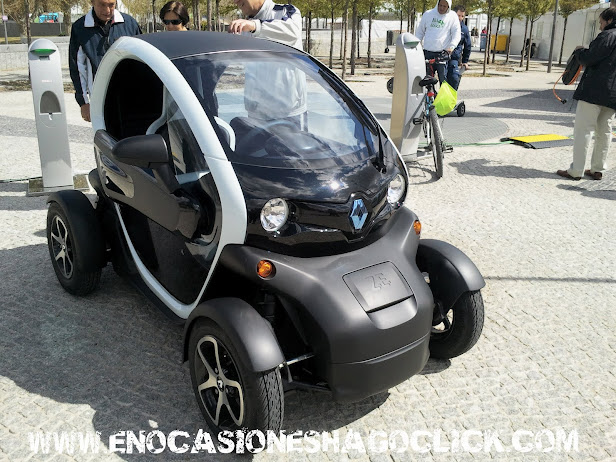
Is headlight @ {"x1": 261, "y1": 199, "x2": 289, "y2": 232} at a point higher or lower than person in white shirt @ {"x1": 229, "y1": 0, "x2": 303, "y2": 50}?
lower

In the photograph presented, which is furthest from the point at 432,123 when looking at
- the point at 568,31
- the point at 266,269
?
the point at 568,31

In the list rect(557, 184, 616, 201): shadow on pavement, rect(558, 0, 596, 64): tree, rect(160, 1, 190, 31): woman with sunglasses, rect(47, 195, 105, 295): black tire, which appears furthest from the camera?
rect(558, 0, 596, 64): tree

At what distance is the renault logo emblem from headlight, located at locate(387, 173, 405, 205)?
0.24 m

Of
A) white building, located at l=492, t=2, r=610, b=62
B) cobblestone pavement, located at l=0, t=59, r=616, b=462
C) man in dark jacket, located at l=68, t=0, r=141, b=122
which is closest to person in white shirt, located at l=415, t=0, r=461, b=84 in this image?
cobblestone pavement, located at l=0, t=59, r=616, b=462

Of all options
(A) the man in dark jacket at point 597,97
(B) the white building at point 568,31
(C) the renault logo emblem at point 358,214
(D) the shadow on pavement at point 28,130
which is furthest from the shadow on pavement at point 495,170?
(B) the white building at point 568,31

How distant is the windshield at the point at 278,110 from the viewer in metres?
2.87

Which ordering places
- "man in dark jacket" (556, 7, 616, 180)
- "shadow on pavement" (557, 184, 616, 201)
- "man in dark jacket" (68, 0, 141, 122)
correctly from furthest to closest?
"man in dark jacket" (556, 7, 616, 180) < "shadow on pavement" (557, 184, 616, 201) < "man in dark jacket" (68, 0, 141, 122)

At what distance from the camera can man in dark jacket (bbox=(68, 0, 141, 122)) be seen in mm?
5461

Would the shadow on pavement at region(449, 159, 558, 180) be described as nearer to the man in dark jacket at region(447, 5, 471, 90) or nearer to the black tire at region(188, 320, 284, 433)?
the man in dark jacket at region(447, 5, 471, 90)


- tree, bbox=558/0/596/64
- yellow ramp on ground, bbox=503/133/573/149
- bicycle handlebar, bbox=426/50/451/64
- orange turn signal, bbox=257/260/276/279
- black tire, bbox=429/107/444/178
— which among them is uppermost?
tree, bbox=558/0/596/64

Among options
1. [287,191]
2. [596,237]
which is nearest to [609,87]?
[596,237]

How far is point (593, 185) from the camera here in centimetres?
699

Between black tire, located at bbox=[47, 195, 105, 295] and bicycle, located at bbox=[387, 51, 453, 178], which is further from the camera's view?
bicycle, located at bbox=[387, 51, 453, 178]

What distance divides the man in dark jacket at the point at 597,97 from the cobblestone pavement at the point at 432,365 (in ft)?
4.69
